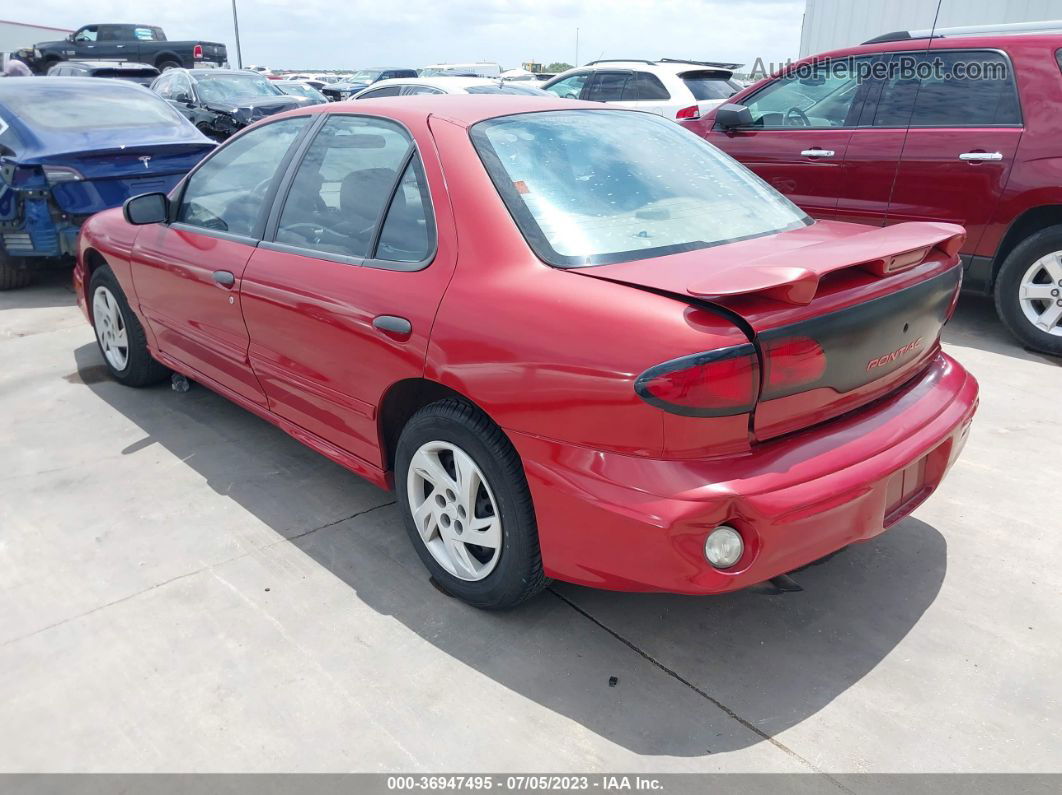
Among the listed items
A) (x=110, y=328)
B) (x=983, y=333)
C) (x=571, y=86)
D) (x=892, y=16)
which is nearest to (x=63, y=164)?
(x=110, y=328)

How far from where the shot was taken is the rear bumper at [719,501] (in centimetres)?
207

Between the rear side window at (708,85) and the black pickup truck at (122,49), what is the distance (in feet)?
69.3

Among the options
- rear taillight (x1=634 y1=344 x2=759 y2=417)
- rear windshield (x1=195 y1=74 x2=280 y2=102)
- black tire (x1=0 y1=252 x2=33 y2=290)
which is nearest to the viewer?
rear taillight (x1=634 y1=344 x2=759 y2=417)

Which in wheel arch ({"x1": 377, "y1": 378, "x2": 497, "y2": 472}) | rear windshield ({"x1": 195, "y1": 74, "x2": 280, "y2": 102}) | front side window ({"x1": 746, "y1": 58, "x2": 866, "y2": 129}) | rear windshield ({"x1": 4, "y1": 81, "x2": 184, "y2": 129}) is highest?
front side window ({"x1": 746, "y1": 58, "x2": 866, "y2": 129})

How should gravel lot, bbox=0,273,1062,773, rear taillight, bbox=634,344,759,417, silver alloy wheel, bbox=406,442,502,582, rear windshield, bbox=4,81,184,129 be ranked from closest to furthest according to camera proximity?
rear taillight, bbox=634,344,759,417
gravel lot, bbox=0,273,1062,773
silver alloy wheel, bbox=406,442,502,582
rear windshield, bbox=4,81,184,129

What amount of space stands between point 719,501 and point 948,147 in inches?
165

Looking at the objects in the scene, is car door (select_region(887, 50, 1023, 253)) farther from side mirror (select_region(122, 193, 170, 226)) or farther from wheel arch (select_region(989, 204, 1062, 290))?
side mirror (select_region(122, 193, 170, 226))

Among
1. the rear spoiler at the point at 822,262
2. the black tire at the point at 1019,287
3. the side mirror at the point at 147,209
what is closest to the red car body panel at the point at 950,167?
the black tire at the point at 1019,287

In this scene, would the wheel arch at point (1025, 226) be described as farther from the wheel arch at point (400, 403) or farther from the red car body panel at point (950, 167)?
the wheel arch at point (400, 403)

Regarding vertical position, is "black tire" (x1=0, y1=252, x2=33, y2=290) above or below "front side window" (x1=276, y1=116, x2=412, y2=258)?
below

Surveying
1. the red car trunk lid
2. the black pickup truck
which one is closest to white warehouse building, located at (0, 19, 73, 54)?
the black pickup truck

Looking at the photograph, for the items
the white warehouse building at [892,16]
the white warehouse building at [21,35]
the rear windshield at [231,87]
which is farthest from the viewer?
the white warehouse building at [21,35]

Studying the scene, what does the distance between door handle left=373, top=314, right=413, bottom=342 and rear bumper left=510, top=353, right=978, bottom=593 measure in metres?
0.54

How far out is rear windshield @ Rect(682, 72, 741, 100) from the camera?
400 inches
